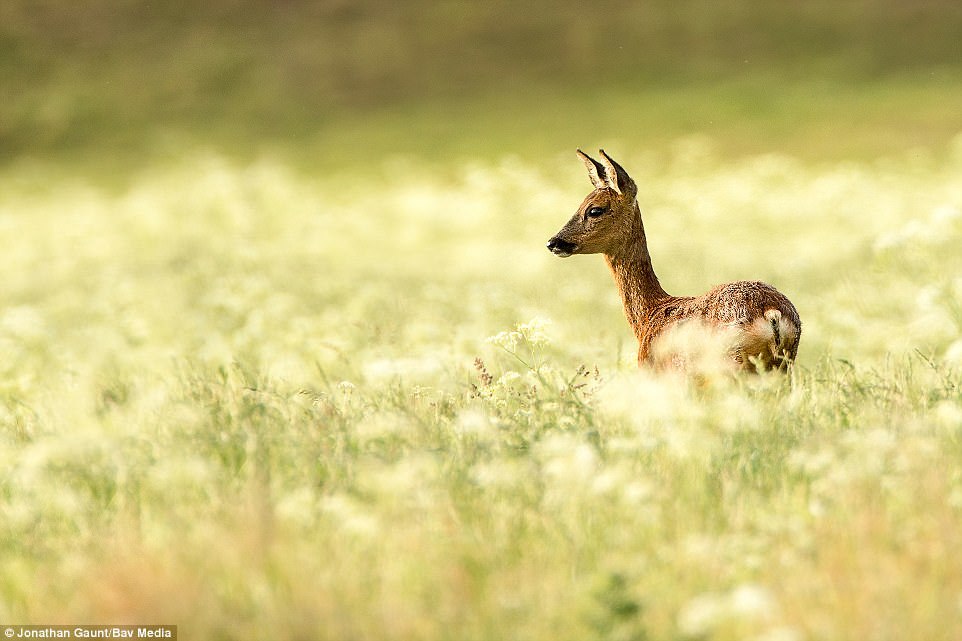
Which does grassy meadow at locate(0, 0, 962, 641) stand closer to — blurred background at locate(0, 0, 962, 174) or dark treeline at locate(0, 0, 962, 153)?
blurred background at locate(0, 0, 962, 174)

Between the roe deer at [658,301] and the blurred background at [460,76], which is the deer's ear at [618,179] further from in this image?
the blurred background at [460,76]

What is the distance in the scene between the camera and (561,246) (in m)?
7.09

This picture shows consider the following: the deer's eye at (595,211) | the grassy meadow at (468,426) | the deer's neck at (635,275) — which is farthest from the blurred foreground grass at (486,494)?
the deer's eye at (595,211)

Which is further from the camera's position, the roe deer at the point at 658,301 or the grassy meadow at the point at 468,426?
the roe deer at the point at 658,301

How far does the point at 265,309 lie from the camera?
36.3ft

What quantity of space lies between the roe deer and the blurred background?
3064 cm

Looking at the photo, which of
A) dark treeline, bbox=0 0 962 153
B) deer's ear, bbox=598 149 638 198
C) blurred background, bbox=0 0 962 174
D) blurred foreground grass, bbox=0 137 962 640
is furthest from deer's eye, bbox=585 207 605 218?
dark treeline, bbox=0 0 962 153

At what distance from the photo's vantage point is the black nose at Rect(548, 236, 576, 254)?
7066mm

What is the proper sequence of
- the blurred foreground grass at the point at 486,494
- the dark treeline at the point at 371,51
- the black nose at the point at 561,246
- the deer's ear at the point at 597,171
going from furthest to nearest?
the dark treeline at the point at 371,51
the deer's ear at the point at 597,171
the black nose at the point at 561,246
the blurred foreground grass at the point at 486,494

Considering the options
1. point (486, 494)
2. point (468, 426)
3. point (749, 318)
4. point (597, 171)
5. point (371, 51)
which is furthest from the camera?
point (371, 51)

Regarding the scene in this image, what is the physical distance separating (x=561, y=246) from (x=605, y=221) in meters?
0.32

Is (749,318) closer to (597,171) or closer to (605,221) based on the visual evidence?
(605,221)

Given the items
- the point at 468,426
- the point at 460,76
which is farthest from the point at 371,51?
the point at 468,426

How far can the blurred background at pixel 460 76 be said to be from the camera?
1654 inches
